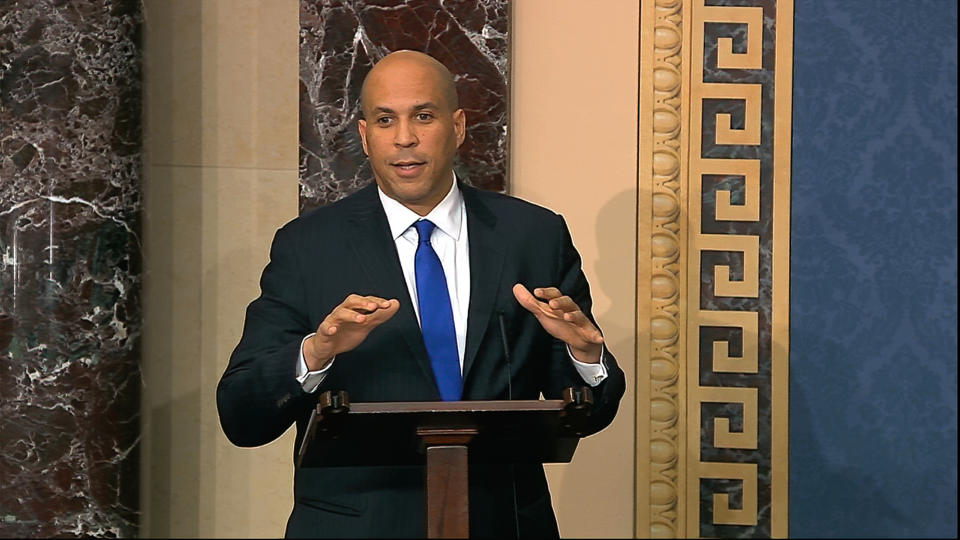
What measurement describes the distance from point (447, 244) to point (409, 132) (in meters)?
0.29

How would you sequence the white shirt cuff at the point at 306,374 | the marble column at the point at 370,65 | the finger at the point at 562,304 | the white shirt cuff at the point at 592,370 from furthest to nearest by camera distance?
the marble column at the point at 370,65, the white shirt cuff at the point at 592,370, the white shirt cuff at the point at 306,374, the finger at the point at 562,304

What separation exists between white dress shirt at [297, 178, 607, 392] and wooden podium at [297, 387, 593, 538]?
18.7 inches

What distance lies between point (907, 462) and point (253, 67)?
8.29 ft

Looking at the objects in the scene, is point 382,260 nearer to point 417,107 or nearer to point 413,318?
point 413,318

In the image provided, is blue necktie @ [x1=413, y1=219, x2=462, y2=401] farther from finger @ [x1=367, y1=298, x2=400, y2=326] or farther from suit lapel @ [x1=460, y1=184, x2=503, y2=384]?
finger @ [x1=367, y1=298, x2=400, y2=326]

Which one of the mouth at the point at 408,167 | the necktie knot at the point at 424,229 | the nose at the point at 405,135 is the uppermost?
the nose at the point at 405,135

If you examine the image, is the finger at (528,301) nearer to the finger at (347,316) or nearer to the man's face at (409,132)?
the finger at (347,316)

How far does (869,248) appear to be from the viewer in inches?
167

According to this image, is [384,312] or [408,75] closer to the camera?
[384,312]

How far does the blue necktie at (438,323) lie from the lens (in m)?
2.98

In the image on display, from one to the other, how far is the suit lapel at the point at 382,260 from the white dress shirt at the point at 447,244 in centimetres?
2

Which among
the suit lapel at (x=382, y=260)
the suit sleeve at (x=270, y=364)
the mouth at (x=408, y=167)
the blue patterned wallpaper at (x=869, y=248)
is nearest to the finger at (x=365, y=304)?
the suit sleeve at (x=270, y=364)

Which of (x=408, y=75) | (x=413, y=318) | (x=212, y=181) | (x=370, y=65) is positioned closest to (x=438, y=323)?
(x=413, y=318)

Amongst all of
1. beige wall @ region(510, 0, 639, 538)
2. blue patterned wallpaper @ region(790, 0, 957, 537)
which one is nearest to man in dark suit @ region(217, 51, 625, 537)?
beige wall @ region(510, 0, 639, 538)
